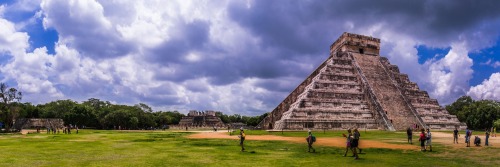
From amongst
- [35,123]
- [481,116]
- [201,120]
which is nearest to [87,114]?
[35,123]

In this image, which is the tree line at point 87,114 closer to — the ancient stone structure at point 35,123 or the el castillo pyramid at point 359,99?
the ancient stone structure at point 35,123

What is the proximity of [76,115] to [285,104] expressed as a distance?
51170mm

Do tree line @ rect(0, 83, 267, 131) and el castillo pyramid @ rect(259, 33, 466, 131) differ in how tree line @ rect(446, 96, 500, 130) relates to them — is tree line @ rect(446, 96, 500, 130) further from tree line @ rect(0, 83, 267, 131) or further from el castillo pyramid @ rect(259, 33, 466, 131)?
tree line @ rect(0, 83, 267, 131)

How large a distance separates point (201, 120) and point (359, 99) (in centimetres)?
5531

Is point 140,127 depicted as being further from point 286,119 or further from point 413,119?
point 413,119

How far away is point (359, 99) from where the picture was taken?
45.2m

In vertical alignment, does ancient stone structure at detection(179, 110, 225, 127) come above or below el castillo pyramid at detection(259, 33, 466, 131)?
below

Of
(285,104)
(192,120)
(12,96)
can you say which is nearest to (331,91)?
(285,104)

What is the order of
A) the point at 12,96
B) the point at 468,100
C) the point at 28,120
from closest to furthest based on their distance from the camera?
the point at 12,96
the point at 28,120
the point at 468,100

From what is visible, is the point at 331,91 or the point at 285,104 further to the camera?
the point at 285,104

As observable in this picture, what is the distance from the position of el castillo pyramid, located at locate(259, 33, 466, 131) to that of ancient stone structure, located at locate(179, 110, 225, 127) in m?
38.4

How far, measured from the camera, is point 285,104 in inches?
2170

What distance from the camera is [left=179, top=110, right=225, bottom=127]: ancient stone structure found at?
9106cm

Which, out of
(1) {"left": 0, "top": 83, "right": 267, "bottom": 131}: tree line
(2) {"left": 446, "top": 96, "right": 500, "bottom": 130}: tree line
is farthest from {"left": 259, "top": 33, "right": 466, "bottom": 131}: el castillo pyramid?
(1) {"left": 0, "top": 83, "right": 267, "bottom": 131}: tree line
